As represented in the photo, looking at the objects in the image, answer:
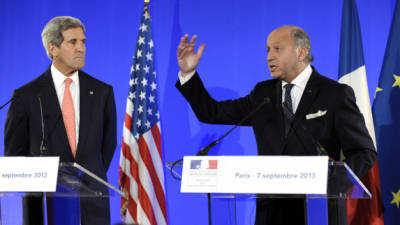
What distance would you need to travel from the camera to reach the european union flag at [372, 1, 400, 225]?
4.23m

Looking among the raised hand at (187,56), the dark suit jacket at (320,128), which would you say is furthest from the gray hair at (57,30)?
the dark suit jacket at (320,128)

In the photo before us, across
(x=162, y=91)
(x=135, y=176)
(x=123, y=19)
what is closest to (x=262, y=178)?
(x=135, y=176)

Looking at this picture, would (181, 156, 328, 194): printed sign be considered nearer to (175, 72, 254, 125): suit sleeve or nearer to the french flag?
(175, 72, 254, 125): suit sleeve

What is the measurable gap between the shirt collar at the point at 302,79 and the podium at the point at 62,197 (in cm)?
135

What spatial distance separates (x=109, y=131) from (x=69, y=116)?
0.28 metres

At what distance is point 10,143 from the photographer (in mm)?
3391

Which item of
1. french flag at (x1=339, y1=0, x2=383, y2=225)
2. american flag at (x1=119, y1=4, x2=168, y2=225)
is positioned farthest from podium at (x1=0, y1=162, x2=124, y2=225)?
french flag at (x1=339, y1=0, x2=383, y2=225)

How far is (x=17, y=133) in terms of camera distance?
133 inches

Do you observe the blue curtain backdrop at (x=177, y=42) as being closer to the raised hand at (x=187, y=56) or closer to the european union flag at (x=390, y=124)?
the european union flag at (x=390, y=124)

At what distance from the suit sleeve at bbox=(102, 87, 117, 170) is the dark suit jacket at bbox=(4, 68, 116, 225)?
0.04 feet

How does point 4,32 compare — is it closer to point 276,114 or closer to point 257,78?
point 257,78

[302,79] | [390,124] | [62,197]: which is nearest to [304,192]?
[62,197]

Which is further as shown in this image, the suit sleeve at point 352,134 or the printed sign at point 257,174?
the suit sleeve at point 352,134

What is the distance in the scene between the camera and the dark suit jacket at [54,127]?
334 centimetres
